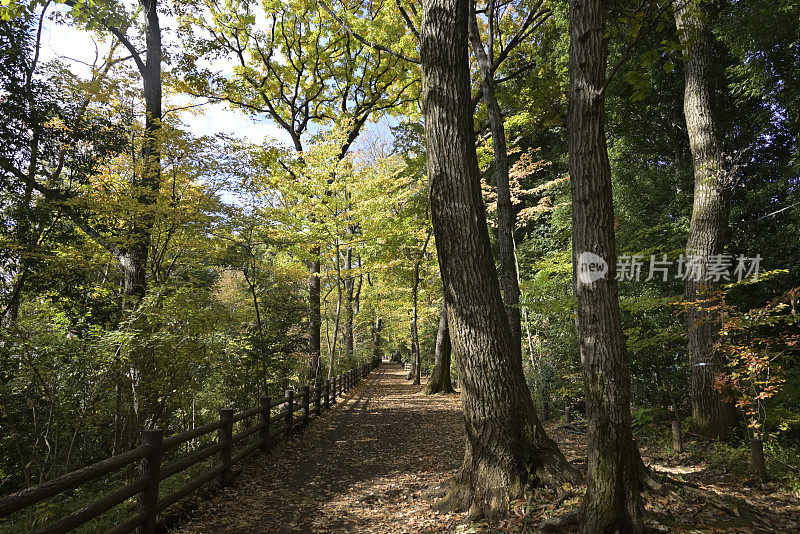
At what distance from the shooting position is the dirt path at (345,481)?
435cm

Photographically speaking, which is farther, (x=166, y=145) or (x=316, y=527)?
(x=166, y=145)

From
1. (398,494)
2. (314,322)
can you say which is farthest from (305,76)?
(398,494)

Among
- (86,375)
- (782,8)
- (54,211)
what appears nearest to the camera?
(86,375)

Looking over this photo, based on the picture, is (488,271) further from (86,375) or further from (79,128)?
(79,128)

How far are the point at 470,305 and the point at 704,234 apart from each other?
199 inches

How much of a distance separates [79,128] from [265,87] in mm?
8679

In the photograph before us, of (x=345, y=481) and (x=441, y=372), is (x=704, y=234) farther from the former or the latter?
(x=441, y=372)

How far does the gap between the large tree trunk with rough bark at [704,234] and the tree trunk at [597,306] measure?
4068 mm

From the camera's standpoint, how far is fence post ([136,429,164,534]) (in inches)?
146

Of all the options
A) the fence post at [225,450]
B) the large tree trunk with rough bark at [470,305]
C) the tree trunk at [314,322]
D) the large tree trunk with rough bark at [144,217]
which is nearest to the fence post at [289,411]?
the fence post at [225,450]

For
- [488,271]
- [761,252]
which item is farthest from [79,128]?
[761,252]

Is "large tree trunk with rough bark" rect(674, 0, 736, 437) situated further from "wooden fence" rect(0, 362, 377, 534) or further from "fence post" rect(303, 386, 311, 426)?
"fence post" rect(303, 386, 311, 426)

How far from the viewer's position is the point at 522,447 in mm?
4000

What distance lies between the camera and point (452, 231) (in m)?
4.18
